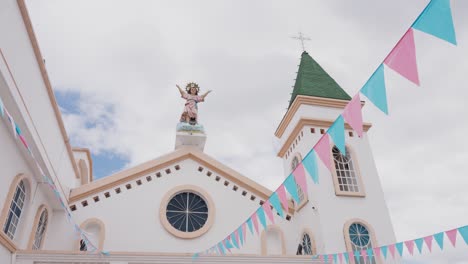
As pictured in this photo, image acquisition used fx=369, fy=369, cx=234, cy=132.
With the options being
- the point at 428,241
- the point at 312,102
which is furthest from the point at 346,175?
the point at 428,241

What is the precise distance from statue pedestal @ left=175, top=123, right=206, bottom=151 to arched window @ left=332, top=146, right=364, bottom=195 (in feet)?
16.0

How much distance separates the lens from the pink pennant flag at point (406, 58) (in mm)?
4012

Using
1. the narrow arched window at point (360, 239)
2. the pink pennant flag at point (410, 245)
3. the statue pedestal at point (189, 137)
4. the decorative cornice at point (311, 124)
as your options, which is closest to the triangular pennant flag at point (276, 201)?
the pink pennant flag at point (410, 245)

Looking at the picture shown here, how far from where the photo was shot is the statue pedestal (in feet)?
45.7

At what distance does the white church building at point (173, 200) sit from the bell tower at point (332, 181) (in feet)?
0.11

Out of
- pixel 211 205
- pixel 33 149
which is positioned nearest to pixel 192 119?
pixel 211 205

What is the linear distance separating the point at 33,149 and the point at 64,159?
3.50 m

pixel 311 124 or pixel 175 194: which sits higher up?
pixel 311 124

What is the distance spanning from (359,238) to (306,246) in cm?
165

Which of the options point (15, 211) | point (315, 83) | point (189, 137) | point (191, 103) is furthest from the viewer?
point (191, 103)

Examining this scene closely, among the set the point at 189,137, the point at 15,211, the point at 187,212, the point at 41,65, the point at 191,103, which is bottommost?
the point at 15,211

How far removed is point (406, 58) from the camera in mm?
4105

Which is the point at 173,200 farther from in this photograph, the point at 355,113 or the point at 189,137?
the point at 355,113

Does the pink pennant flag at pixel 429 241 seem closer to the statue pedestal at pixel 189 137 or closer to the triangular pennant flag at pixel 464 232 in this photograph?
the triangular pennant flag at pixel 464 232
